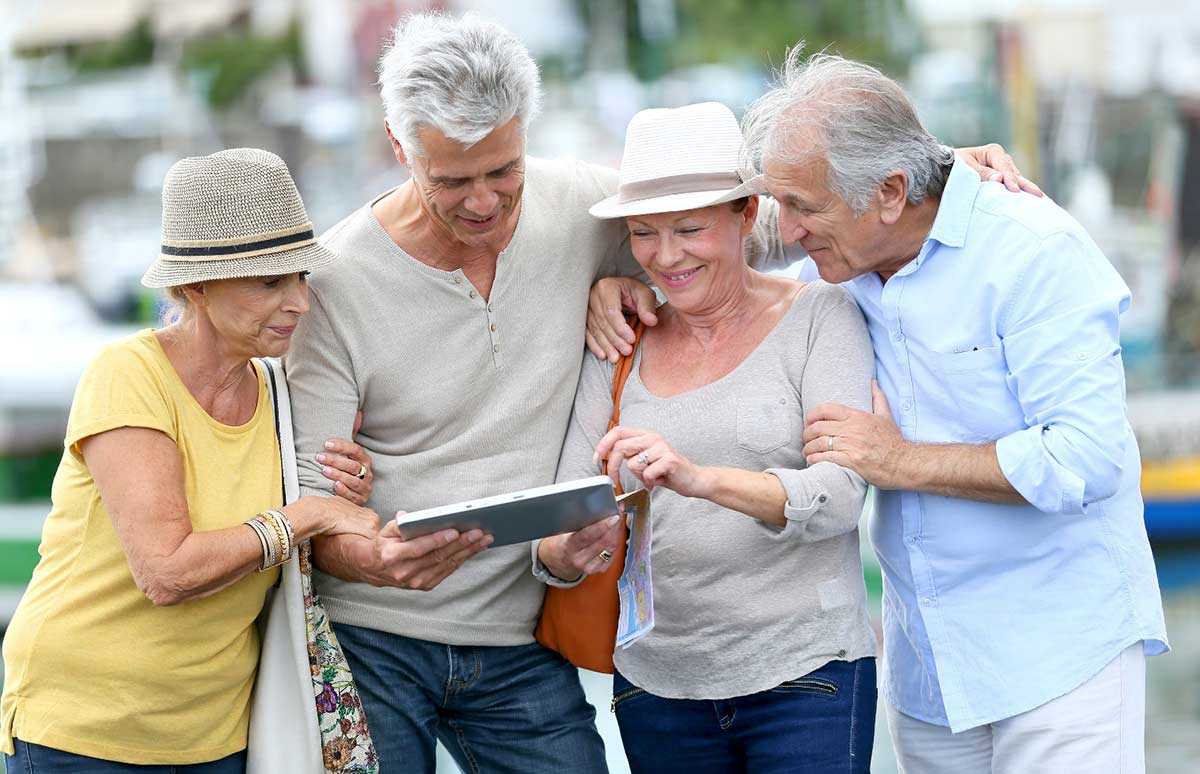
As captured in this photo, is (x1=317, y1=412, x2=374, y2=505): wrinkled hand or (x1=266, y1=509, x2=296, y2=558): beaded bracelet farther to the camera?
(x1=317, y1=412, x2=374, y2=505): wrinkled hand

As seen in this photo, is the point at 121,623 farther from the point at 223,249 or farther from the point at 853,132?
the point at 853,132

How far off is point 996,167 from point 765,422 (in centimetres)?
67

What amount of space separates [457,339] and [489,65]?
1.76 ft

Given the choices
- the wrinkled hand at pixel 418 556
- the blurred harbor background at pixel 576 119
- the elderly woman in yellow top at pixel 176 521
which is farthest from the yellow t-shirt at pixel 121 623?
the blurred harbor background at pixel 576 119

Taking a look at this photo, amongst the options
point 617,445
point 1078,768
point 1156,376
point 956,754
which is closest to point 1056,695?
point 1078,768

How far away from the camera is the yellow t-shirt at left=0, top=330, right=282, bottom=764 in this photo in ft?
8.09

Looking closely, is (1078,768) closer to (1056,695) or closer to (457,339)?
(1056,695)

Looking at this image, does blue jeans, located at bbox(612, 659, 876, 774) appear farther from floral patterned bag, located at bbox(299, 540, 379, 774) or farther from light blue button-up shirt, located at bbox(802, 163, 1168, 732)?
floral patterned bag, located at bbox(299, 540, 379, 774)

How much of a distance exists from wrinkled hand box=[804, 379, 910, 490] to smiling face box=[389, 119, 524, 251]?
697 mm

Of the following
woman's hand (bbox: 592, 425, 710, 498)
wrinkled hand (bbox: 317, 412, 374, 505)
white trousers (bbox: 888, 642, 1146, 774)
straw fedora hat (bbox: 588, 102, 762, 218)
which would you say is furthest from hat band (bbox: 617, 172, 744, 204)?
white trousers (bbox: 888, 642, 1146, 774)

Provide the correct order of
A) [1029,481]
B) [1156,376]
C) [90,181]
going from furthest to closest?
[90,181] → [1156,376] → [1029,481]

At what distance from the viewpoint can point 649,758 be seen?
2.75 meters

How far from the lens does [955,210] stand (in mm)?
2566

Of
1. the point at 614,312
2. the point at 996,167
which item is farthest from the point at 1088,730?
the point at 614,312
